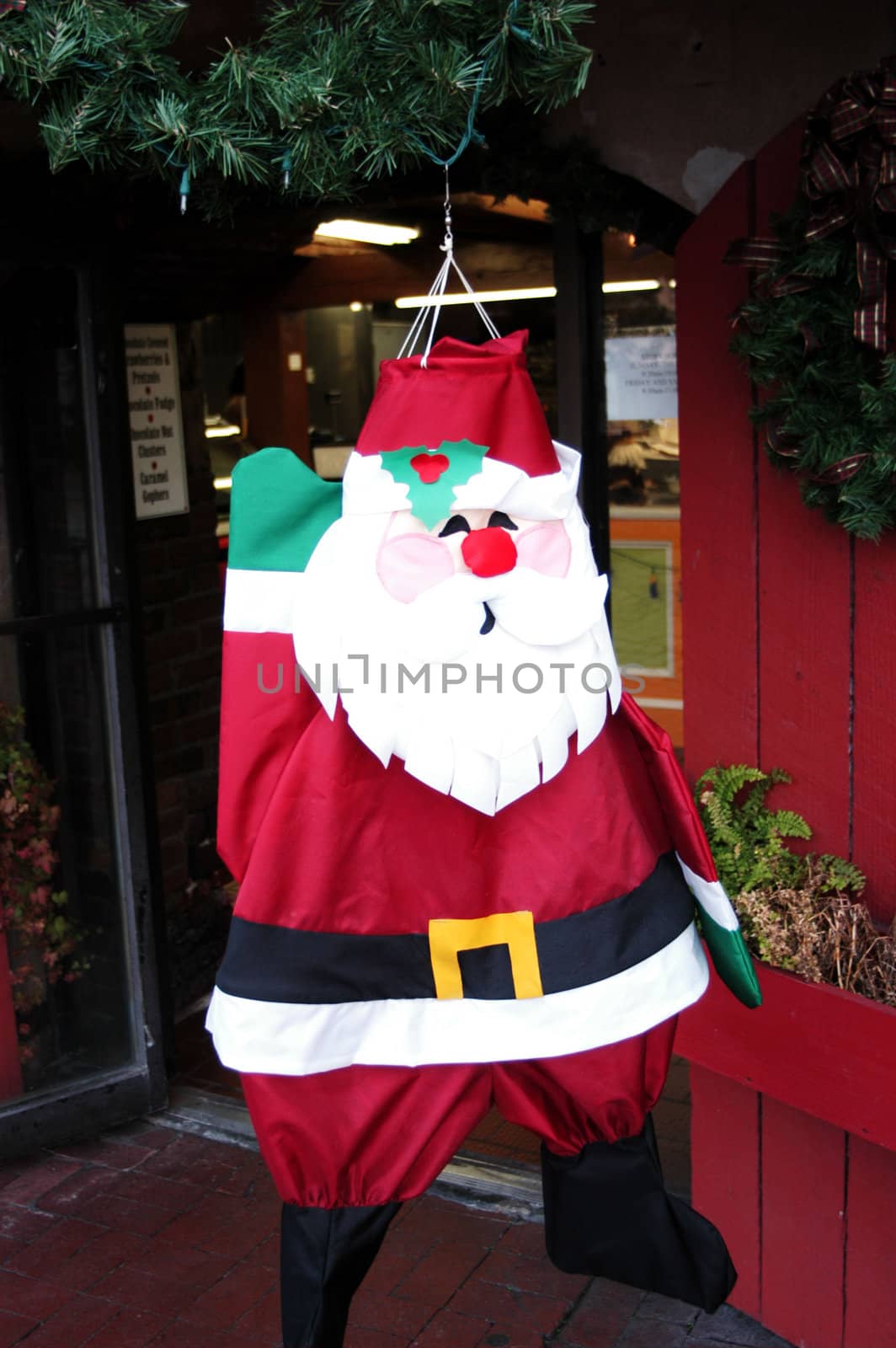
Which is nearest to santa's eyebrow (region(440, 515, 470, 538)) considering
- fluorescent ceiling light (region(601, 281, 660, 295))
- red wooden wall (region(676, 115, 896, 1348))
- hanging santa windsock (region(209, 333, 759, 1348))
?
hanging santa windsock (region(209, 333, 759, 1348))

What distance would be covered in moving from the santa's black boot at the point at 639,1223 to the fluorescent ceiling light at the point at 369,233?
3697 millimetres

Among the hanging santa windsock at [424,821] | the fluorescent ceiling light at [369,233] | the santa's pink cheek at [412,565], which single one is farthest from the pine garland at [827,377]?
the fluorescent ceiling light at [369,233]

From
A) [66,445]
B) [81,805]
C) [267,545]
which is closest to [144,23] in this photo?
A: [267,545]

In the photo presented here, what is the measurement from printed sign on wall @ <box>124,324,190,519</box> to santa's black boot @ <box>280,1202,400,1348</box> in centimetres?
285

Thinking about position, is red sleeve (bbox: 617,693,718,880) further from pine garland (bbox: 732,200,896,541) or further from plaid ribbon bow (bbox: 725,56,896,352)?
plaid ribbon bow (bbox: 725,56,896,352)

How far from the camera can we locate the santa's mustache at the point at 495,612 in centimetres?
201

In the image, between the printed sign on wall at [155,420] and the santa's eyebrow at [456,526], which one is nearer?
the santa's eyebrow at [456,526]

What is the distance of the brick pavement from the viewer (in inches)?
121

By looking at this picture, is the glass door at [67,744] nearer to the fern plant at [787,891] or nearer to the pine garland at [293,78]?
the pine garland at [293,78]

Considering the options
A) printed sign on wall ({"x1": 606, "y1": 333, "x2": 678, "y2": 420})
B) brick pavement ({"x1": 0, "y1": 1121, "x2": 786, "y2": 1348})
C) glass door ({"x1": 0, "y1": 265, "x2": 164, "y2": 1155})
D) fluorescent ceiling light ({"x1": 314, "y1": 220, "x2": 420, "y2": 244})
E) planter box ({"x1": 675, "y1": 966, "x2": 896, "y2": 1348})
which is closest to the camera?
planter box ({"x1": 675, "y1": 966, "x2": 896, "y2": 1348})

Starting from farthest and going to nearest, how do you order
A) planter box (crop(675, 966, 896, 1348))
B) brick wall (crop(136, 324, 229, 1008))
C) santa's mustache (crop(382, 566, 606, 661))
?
brick wall (crop(136, 324, 229, 1008))
planter box (crop(675, 966, 896, 1348))
santa's mustache (crop(382, 566, 606, 661))

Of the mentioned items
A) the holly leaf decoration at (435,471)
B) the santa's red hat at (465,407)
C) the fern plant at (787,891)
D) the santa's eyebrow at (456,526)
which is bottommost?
the fern plant at (787,891)

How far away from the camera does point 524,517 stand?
6.89ft

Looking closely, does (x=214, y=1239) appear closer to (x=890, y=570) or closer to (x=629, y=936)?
(x=629, y=936)
